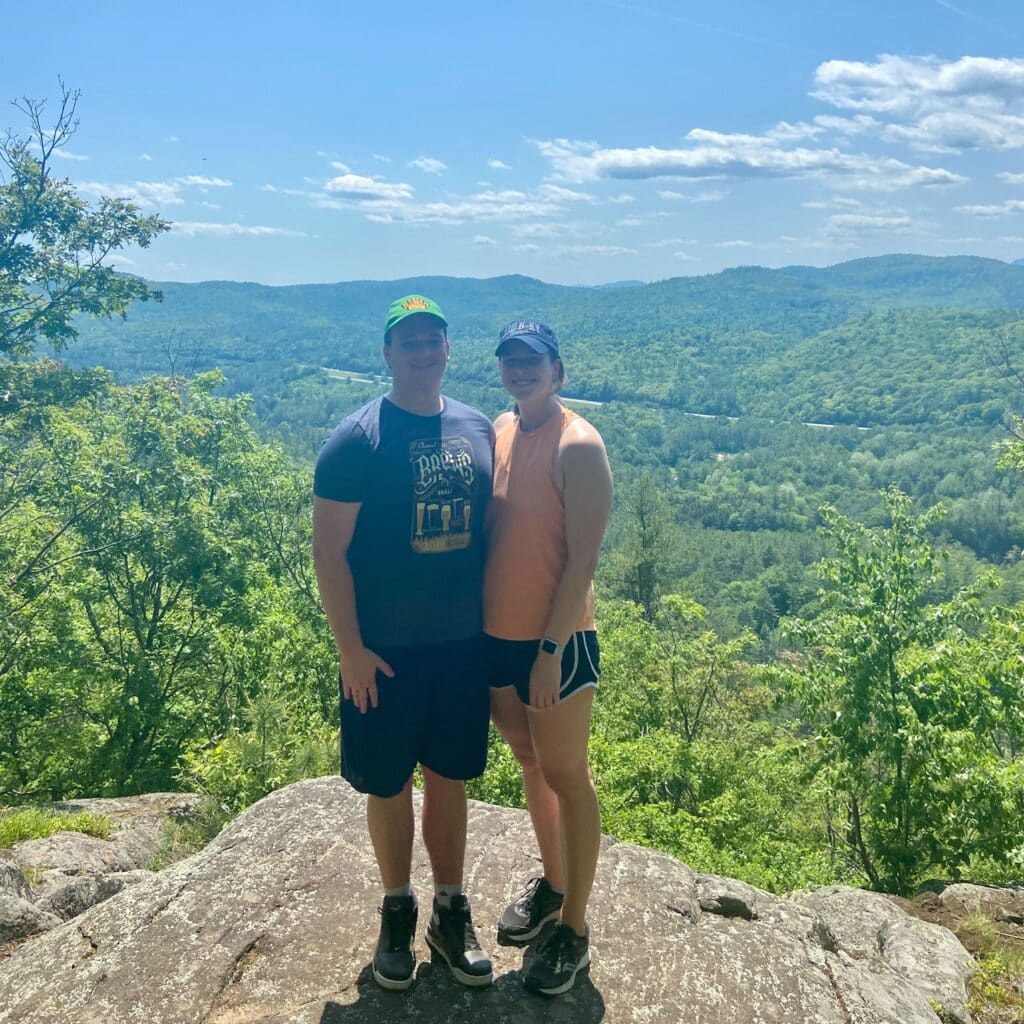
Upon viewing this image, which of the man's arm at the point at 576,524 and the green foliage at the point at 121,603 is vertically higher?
the man's arm at the point at 576,524

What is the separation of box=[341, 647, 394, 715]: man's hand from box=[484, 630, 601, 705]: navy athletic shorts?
46cm

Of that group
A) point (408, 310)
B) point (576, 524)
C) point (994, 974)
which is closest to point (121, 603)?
point (408, 310)

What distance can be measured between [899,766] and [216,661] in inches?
538

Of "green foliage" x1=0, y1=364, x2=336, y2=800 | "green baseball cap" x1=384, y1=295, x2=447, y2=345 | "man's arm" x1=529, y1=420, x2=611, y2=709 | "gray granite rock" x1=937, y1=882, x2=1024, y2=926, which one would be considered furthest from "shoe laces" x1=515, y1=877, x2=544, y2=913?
"green foliage" x1=0, y1=364, x2=336, y2=800

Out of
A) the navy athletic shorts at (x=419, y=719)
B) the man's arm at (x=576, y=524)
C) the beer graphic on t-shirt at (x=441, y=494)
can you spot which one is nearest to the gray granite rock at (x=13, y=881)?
the navy athletic shorts at (x=419, y=719)

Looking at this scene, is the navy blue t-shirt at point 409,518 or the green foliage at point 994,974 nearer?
the navy blue t-shirt at point 409,518

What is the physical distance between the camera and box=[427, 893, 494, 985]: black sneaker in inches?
124

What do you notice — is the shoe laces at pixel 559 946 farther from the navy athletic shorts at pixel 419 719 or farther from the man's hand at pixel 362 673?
the man's hand at pixel 362 673

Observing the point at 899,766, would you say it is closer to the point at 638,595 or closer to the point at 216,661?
the point at 216,661

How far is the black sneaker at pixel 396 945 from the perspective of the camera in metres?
3.11

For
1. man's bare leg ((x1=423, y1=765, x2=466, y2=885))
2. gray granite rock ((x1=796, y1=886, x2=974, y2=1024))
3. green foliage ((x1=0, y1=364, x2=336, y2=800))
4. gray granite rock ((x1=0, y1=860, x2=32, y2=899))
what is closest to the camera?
man's bare leg ((x1=423, y1=765, x2=466, y2=885))

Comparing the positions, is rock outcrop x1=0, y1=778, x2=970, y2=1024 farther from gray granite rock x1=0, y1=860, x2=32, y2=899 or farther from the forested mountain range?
the forested mountain range

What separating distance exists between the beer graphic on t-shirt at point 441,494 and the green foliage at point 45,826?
4.93m

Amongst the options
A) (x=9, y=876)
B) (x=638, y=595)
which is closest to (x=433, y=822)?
(x=9, y=876)
